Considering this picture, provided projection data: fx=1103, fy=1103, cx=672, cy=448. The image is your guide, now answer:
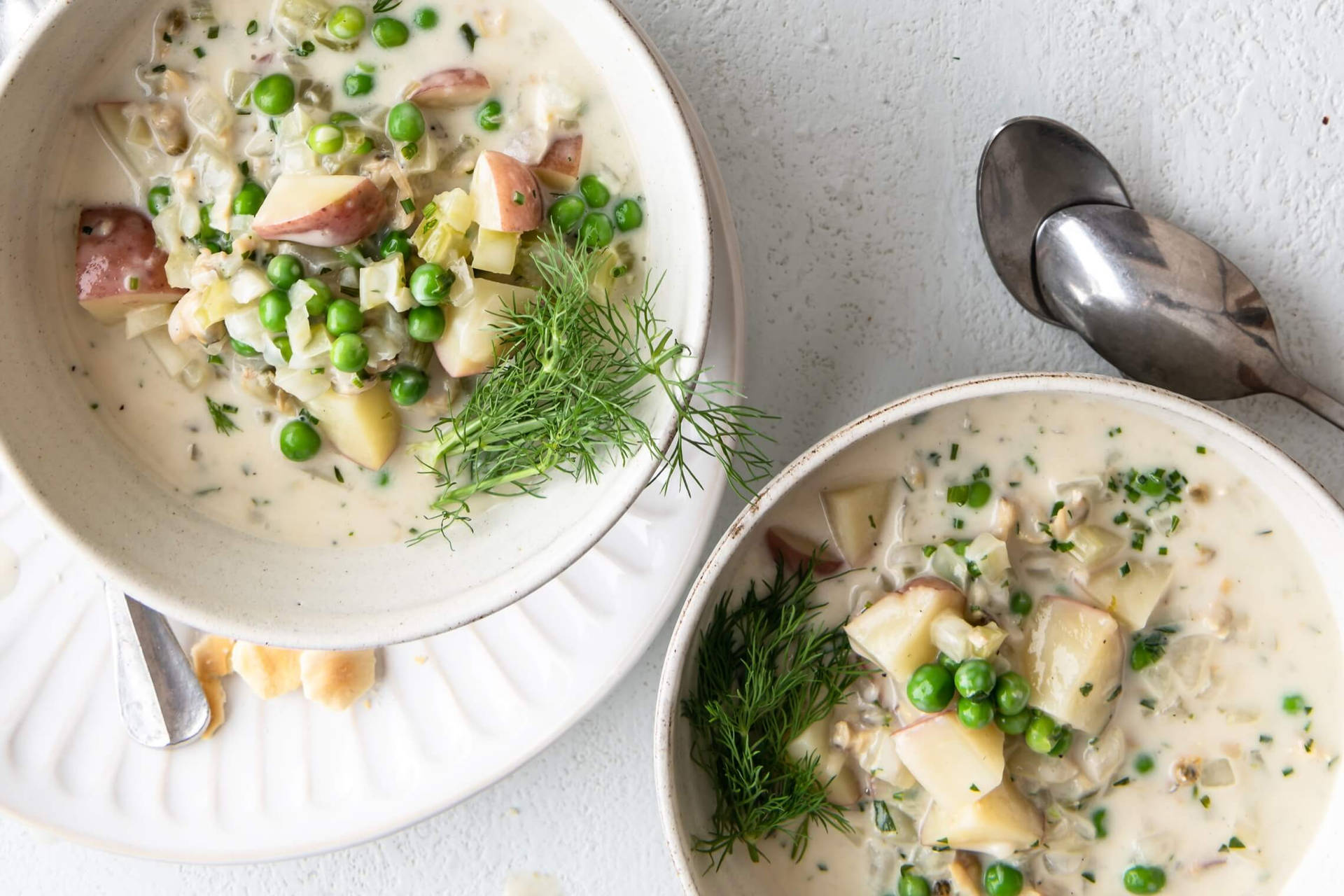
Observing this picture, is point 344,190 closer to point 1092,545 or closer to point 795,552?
point 795,552

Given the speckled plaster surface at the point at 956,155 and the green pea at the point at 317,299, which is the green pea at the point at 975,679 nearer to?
the speckled plaster surface at the point at 956,155

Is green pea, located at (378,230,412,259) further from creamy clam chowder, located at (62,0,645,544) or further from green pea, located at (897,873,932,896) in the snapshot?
green pea, located at (897,873,932,896)

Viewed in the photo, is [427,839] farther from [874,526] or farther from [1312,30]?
[1312,30]

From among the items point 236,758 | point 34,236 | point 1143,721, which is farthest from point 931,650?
point 34,236

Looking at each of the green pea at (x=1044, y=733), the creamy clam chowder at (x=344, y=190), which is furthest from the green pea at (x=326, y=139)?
the green pea at (x=1044, y=733)

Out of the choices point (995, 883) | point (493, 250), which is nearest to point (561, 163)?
point (493, 250)

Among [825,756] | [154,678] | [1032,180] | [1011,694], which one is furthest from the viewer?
[154,678]
